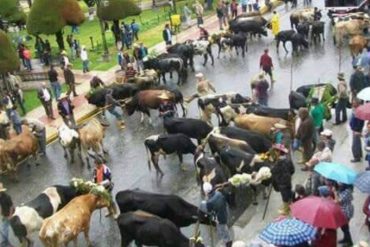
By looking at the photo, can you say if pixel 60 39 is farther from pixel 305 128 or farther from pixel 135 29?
pixel 305 128

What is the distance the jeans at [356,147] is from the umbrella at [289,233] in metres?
6.20

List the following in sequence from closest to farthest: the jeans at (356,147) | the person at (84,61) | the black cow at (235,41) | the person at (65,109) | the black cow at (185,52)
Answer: the jeans at (356,147) < the person at (65,109) < the black cow at (185,52) < the black cow at (235,41) < the person at (84,61)

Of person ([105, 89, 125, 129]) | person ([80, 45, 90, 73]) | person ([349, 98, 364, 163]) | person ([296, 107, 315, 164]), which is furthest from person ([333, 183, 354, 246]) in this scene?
person ([80, 45, 90, 73])

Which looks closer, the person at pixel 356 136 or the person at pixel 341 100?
the person at pixel 356 136

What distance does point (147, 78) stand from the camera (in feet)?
81.7

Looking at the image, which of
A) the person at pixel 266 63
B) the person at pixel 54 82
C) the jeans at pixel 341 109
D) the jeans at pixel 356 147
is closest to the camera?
the jeans at pixel 356 147

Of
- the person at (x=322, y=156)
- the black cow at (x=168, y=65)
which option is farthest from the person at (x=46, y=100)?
the person at (x=322, y=156)

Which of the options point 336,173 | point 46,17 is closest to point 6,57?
point 46,17

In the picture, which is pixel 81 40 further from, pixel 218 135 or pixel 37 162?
pixel 218 135

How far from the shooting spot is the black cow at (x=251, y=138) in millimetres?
17250

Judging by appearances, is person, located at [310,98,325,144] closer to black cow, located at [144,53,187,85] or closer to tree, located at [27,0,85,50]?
black cow, located at [144,53,187,85]

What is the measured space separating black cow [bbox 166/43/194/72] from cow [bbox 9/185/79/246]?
43.2 ft

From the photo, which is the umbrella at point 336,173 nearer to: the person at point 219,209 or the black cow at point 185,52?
the person at point 219,209

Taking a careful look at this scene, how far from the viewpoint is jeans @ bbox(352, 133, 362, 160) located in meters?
16.6
